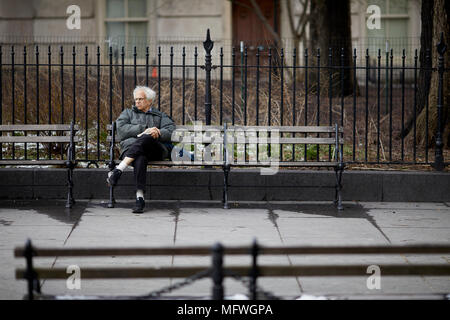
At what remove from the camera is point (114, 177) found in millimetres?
8250

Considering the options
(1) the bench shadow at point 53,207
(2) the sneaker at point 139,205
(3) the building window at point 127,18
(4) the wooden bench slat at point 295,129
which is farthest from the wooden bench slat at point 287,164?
(3) the building window at point 127,18

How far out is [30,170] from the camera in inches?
356

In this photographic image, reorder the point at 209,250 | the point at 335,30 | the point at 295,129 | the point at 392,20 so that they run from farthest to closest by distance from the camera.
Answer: the point at 392,20 → the point at 335,30 → the point at 295,129 → the point at 209,250

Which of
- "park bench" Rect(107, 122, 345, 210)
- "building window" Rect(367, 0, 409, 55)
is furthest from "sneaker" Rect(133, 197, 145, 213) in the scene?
"building window" Rect(367, 0, 409, 55)

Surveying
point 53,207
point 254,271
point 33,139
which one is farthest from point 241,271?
point 33,139

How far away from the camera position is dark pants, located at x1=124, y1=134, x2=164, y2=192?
8.43 meters

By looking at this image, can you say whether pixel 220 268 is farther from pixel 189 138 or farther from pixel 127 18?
pixel 127 18

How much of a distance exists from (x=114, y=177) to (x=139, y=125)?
32.3 inches

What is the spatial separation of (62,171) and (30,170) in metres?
0.37

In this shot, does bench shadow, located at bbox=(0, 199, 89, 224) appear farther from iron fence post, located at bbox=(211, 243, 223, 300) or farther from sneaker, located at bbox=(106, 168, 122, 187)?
iron fence post, located at bbox=(211, 243, 223, 300)

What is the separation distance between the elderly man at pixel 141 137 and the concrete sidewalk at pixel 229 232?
1.36ft

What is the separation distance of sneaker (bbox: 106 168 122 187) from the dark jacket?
1.46ft
